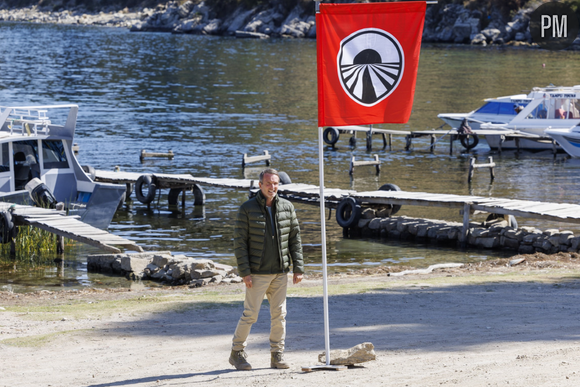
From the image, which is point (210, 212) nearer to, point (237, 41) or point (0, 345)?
point (0, 345)

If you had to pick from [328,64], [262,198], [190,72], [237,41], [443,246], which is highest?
[237,41]

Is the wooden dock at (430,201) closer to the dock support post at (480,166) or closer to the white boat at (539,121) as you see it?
the dock support post at (480,166)

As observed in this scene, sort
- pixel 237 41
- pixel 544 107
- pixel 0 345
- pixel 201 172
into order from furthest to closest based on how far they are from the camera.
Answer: pixel 237 41 → pixel 544 107 → pixel 201 172 → pixel 0 345

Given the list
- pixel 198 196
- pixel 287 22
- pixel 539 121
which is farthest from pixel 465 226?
pixel 287 22

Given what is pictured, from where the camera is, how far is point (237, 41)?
142 metres

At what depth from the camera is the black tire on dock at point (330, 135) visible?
141ft

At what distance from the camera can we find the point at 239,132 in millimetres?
47312

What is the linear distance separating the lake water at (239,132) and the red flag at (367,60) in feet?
33.2

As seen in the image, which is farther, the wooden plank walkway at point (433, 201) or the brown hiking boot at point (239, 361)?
the wooden plank walkway at point (433, 201)

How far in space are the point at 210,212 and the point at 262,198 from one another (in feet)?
60.9

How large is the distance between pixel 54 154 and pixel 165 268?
8.06 meters

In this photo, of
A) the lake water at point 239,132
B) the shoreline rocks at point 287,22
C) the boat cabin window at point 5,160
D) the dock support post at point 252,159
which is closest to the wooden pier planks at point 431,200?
the lake water at point 239,132

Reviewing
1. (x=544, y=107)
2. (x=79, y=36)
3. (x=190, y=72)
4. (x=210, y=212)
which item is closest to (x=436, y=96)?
(x=544, y=107)

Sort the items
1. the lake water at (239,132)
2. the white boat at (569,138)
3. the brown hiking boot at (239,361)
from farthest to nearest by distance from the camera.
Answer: the white boat at (569,138) → the lake water at (239,132) → the brown hiking boot at (239,361)
